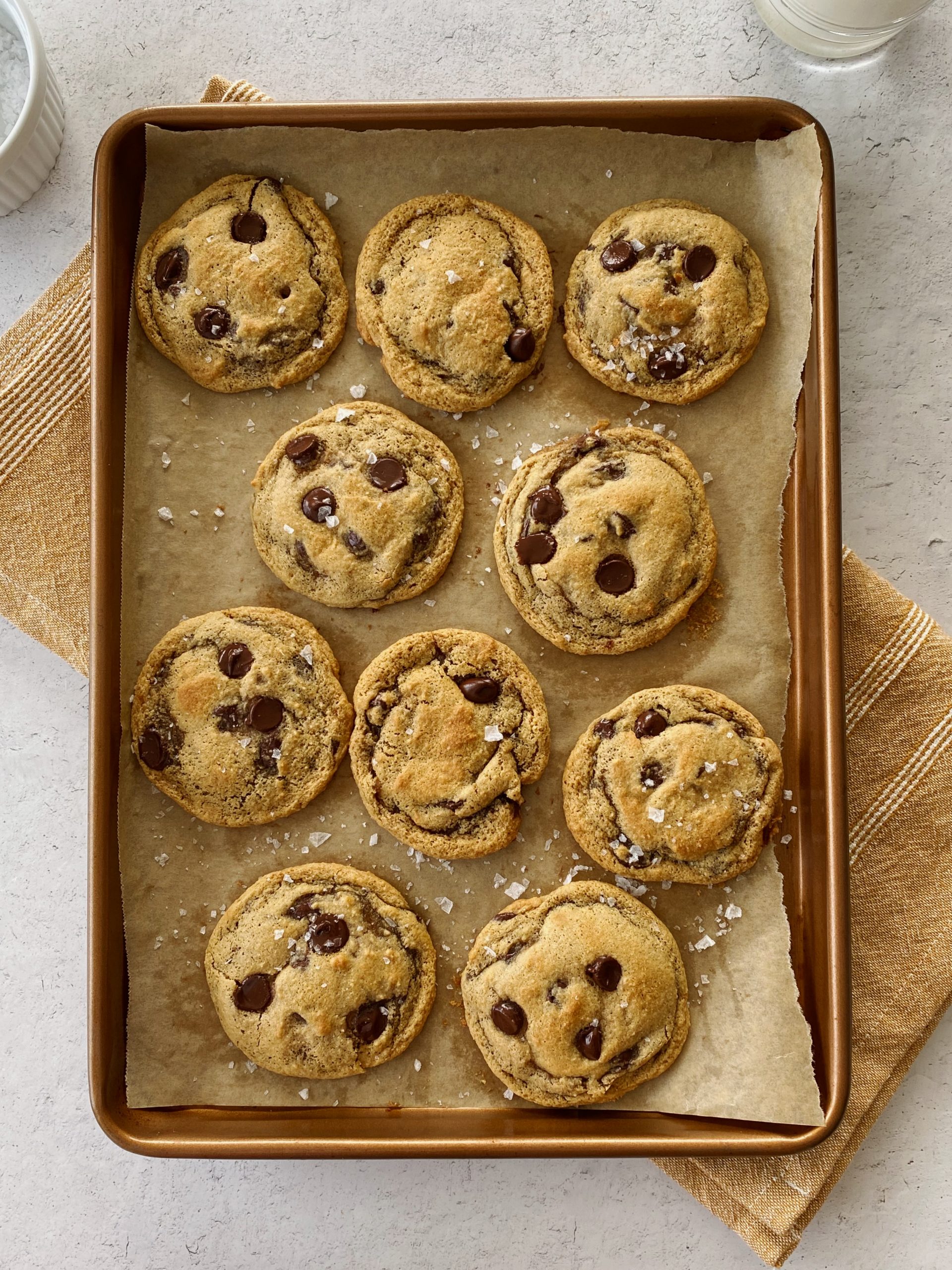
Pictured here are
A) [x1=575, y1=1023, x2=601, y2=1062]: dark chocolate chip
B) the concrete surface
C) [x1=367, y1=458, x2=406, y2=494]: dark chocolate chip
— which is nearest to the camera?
[x1=575, y1=1023, x2=601, y2=1062]: dark chocolate chip

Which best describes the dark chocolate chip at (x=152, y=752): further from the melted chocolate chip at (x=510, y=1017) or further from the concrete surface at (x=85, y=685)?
the melted chocolate chip at (x=510, y=1017)

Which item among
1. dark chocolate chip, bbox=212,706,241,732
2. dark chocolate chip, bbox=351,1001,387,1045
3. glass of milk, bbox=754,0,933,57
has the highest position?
glass of milk, bbox=754,0,933,57

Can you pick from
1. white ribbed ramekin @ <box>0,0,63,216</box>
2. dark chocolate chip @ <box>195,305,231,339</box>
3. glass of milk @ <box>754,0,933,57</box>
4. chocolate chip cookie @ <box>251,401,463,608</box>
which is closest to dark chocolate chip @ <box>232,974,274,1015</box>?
chocolate chip cookie @ <box>251,401,463,608</box>

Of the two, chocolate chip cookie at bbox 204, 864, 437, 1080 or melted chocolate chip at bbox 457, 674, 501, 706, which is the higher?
melted chocolate chip at bbox 457, 674, 501, 706

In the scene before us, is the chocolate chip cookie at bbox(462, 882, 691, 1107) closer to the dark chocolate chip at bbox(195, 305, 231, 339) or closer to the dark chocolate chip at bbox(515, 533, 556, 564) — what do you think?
the dark chocolate chip at bbox(515, 533, 556, 564)

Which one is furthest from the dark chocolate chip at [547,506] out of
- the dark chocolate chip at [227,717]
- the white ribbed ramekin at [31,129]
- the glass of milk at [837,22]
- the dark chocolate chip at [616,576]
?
the white ribbed ramekin at [31,129]

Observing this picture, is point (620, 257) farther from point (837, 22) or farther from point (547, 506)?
point (837, 22)

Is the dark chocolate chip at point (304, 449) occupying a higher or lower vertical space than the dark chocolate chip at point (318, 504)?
higher
